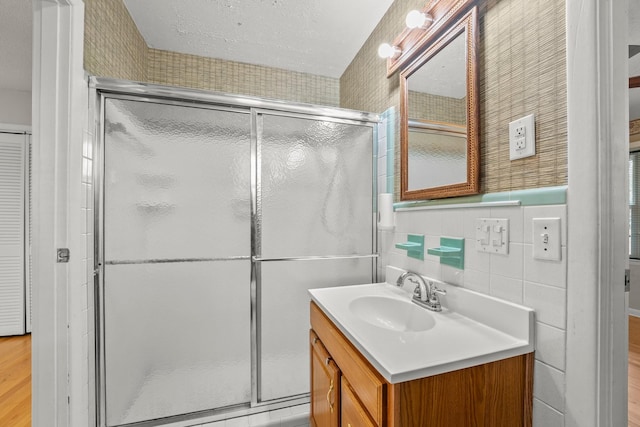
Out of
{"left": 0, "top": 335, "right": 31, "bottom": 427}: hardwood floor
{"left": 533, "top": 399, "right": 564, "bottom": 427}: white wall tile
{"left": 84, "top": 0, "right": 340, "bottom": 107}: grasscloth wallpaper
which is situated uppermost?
{"left": 84, "top": 0, "right": 340, "bottom": 107}: grasscloth wallpaper

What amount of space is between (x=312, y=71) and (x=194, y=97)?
3.93ft

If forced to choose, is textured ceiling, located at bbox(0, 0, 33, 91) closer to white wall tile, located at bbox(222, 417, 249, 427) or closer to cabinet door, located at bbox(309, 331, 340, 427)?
cabinet door, located at bbox(309, 331, 340, 427)

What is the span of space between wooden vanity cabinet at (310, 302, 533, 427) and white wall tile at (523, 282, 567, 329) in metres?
0.13

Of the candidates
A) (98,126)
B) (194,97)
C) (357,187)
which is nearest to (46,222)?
(98,126)

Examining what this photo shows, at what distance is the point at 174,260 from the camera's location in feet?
4.72

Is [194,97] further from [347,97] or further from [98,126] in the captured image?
[347,97]

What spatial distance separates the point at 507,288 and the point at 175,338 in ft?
5.10

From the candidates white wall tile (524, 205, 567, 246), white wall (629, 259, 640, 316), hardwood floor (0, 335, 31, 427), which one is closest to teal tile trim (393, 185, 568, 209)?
white wall tile (524, 205, 567, 246)

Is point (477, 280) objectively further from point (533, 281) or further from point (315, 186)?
point (315, 186)

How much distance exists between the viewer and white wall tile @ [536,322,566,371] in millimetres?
733

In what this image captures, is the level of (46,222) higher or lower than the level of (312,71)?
lower

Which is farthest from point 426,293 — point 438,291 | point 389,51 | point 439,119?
point 389,51

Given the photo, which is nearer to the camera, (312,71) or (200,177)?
(200,177)

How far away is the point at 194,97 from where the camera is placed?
1.44 meters
